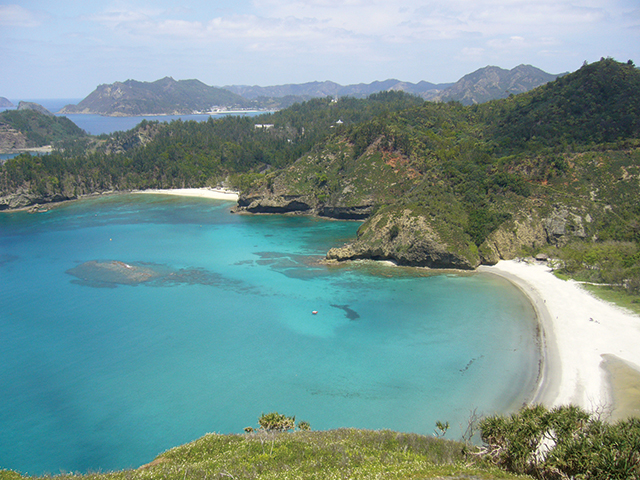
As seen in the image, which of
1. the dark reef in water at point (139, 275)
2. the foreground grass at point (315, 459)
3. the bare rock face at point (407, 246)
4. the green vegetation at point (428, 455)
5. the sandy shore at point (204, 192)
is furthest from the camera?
the sandy shore at point (204, 192)

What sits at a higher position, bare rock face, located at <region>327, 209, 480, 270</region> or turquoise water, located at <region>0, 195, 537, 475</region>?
bare rock face, located at <region>327, 209, 480, 270</region>

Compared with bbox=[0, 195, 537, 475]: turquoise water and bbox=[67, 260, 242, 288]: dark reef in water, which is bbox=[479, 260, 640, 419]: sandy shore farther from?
bbox=[67, 260, 242, 288]: dark reef in water

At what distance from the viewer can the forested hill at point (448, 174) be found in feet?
189

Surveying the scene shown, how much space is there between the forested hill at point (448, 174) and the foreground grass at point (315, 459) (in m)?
36.9

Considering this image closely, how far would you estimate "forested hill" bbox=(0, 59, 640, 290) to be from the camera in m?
57.5

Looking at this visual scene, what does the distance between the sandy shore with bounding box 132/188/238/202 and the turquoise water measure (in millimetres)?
54456

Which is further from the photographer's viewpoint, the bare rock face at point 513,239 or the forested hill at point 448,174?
the forested hill at point 448,174

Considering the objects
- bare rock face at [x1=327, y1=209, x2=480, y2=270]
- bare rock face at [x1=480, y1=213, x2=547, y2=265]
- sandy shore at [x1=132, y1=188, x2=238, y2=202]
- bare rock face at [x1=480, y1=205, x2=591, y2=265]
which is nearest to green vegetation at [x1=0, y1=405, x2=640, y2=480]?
bare rock face at [x1=327, y1=209, x2=480, y2=270]

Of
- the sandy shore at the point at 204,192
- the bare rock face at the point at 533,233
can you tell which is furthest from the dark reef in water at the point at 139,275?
the sandy shore at the point at 204,192

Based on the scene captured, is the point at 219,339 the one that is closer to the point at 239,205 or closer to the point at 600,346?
the point at 600,346

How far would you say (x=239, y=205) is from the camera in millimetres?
102625

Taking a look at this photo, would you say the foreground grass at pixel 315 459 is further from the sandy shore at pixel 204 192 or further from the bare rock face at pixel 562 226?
the sandy shore at pixel 204 192

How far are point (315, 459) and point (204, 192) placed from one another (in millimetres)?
112638

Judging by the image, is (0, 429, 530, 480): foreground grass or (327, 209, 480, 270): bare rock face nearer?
(0, 429, 530, 480): foreground grass
